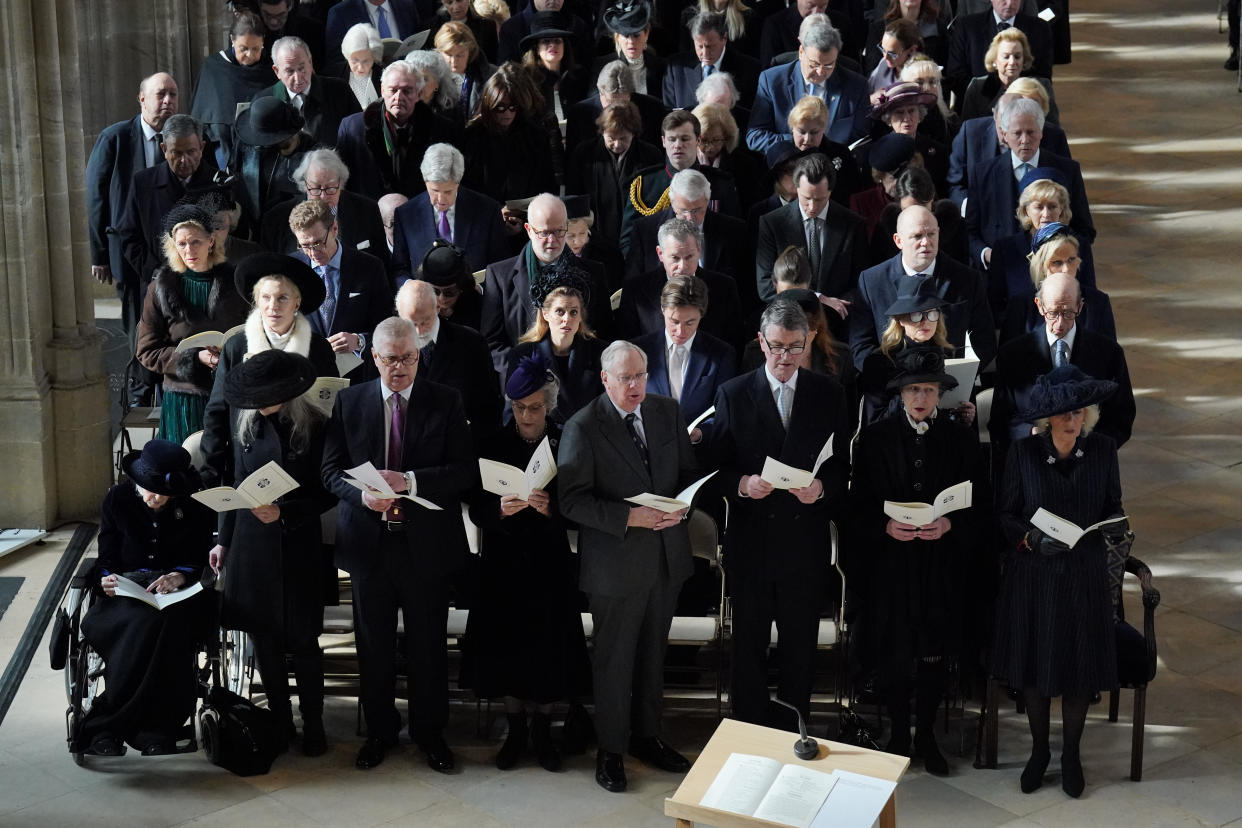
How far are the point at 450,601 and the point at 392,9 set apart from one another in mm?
5476

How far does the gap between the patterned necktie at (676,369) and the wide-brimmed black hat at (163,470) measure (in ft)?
6.73

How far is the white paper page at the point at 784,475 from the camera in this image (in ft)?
24.1

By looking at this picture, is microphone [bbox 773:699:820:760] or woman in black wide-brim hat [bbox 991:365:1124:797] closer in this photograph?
microphone [bbox 773:699:820:760]

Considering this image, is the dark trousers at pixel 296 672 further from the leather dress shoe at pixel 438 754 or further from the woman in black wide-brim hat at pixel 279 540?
the leather dress shoe at pixel 438 754

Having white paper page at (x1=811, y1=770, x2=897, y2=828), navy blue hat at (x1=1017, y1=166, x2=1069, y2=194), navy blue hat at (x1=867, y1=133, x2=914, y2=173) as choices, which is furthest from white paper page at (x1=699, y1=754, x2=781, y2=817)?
navy blue hat at (x1=1017, y1=166, x2=1069, y2=194)

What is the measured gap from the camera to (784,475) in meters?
7.38

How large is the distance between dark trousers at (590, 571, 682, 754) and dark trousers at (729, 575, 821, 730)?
0.98 ft

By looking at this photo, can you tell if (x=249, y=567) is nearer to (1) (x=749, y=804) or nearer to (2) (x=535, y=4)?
(1) (x=749, y=804)

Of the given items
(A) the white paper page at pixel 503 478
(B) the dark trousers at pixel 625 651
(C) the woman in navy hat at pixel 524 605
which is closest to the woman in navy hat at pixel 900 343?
(B) the dark trousers at pixel 625 651

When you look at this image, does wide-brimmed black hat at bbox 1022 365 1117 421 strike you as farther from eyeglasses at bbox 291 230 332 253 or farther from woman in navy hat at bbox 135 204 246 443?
woman in navy hat at bbox 135 204 246 443

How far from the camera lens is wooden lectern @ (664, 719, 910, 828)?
20.6ft

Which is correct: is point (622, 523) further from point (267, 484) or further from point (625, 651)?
point (267, 484)

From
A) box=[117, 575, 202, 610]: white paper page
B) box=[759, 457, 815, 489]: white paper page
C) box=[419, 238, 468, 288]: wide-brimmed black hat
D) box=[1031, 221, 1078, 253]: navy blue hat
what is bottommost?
box=[117, 575, 202, 610]: white paper page

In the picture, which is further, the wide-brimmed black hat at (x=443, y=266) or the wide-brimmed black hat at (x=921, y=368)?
the wide-brimmed black hat at (x=443, y=266)
